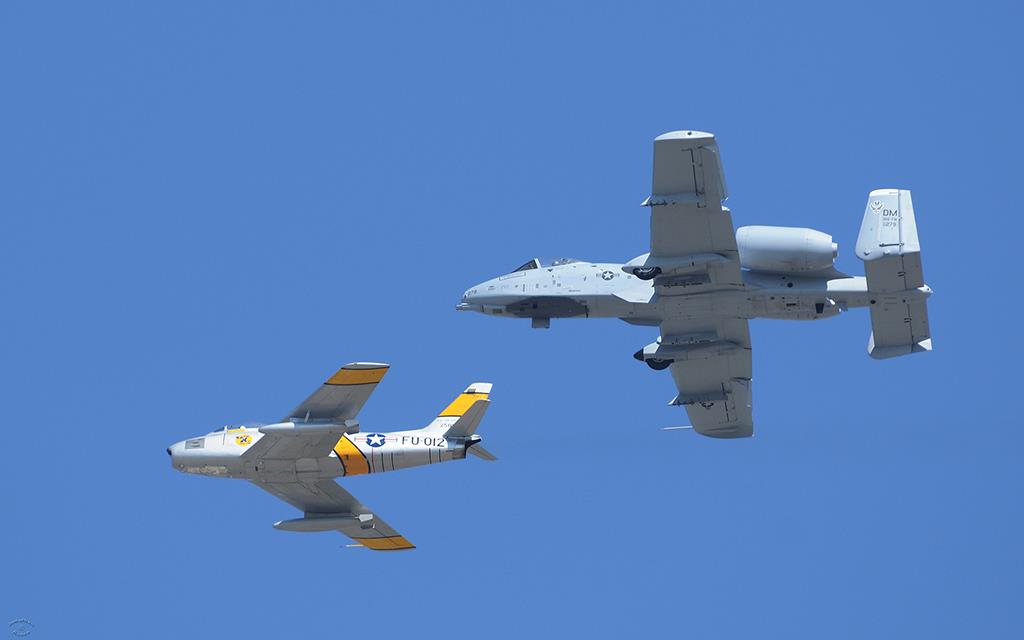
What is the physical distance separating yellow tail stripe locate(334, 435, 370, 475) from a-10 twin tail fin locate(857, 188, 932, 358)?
17557 mm

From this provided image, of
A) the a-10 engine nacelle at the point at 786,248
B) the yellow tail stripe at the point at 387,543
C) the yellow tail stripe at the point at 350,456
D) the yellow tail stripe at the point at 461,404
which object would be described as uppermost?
the a-10 engine nacelle at the point at 786,248

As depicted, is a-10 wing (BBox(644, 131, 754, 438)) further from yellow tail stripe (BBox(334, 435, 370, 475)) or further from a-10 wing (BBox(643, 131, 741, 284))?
yellow tail stripe (BBox(334, 435, 370, 475))

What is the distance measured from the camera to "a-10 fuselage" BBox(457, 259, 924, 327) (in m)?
51.5

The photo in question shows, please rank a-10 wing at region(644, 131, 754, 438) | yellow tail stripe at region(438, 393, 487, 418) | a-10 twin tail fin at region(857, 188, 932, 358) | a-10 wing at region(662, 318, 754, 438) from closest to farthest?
1. a-10 wing at region(644, 131, 754, 438)
2. a-10 twin tail fin at region(857, 188, 932, 358)
3. a-10 wing at region(662, 318, 754, 438)
4. yellow tail stripe at region(438, 393, 487, 418)

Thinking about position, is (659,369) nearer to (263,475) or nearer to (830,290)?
(830,290)

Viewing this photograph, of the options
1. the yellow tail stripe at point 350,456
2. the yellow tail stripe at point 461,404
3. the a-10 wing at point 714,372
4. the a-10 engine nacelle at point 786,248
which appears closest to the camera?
the a-10 engine nacelle at point 786,248

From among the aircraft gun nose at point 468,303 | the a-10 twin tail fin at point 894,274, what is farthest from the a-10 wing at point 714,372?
the aircraft gun nose at point 468,303

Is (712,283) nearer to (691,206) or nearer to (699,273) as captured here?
(699,273)

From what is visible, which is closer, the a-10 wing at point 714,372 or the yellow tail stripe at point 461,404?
the a-10 wing at point 714,372

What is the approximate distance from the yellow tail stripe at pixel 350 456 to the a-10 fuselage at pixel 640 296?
6334mm

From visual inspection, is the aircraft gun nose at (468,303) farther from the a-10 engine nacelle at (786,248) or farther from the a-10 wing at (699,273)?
the a-10 engine nacelle at (786,248)

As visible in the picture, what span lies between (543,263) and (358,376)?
7422 millimetres

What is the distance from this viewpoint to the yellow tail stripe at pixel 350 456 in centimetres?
5706

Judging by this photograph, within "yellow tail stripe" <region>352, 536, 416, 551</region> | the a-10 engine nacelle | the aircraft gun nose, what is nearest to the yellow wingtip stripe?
the aircraft gun nose
